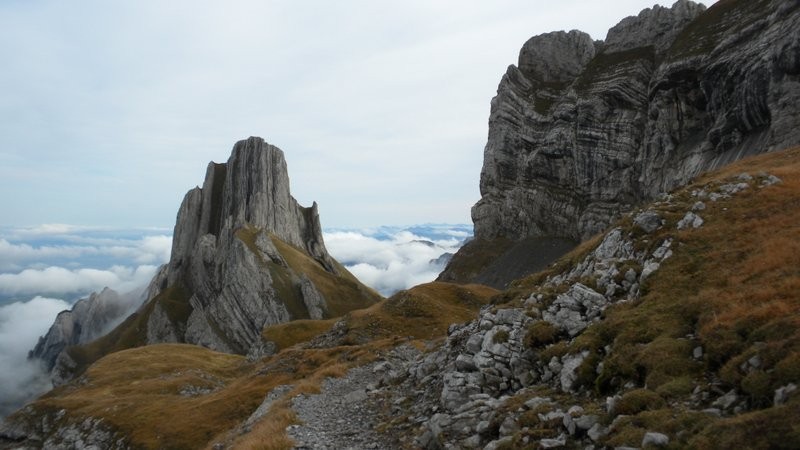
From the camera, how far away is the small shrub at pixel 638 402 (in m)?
14.1

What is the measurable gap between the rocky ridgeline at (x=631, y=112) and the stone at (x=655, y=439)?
77401 mm

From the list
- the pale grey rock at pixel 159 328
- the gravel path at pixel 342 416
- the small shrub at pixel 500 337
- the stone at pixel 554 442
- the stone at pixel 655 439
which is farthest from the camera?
the pale grey rock at pixel 159 328

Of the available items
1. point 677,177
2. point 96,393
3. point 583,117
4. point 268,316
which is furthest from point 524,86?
point 96,393

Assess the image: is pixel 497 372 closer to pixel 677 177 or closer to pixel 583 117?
pixel 677 177

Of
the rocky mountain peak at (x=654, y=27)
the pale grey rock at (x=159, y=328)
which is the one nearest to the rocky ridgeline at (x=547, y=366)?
the rocky mountain peak at (x=654, y=27)

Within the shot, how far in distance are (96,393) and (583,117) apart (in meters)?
121

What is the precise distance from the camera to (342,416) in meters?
27.2

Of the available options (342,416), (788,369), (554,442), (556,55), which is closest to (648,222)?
(788,369)

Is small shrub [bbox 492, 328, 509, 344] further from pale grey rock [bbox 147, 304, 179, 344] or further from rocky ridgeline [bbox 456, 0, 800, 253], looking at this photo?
pale grey rock [bbox 147, 304, 179, 344]

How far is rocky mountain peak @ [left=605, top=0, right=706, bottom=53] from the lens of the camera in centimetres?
11706

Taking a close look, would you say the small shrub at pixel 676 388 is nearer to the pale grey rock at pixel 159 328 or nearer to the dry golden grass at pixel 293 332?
the dry golden grass at pixel 293 332

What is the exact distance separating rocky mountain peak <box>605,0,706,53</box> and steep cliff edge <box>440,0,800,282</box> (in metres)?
0.30

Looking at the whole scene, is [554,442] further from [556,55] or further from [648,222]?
[556,55]

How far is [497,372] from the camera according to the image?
889 inches
